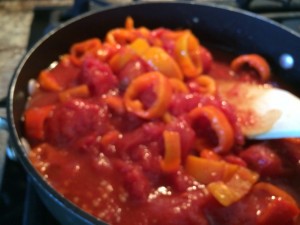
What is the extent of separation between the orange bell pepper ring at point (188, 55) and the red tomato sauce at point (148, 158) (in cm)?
8

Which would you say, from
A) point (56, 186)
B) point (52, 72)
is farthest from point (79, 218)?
point (52, 72)

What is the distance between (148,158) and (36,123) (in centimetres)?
32

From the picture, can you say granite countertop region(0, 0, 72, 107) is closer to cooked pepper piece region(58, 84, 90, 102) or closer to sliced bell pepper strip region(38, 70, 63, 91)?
sliced bell pepper strip region(38, 70, 63, 91)

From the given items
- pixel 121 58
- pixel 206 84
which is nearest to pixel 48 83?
pixel 121 58

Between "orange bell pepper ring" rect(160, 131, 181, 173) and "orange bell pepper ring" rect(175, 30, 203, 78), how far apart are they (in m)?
0.34

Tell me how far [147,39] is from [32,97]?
0.41m

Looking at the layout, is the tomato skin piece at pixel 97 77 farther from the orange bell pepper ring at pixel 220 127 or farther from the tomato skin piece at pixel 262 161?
the tomato skin piece at pixel 262 161

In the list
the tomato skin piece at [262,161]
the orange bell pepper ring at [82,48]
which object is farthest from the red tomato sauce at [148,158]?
the orange bell pepper ring at [82,48]

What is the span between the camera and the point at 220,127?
48.0 inches

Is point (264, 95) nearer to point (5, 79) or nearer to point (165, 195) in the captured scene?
point (165, 195)

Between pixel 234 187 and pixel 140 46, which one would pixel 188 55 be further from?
pixel 234 187

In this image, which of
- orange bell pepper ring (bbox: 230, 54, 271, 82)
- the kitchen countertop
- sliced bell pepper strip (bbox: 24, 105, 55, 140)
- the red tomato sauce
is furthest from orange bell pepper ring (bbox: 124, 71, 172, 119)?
the kitchen countertop

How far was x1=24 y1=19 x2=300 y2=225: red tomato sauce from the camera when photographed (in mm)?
1116

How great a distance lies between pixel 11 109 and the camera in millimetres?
1127
